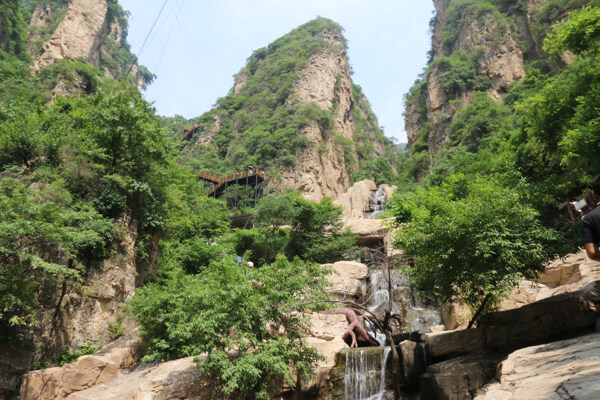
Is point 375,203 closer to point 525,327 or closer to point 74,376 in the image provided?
point 525,327

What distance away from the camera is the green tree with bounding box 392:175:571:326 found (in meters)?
8.52

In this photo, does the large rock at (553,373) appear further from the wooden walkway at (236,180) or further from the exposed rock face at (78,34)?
the exposed rock face at (78,34)

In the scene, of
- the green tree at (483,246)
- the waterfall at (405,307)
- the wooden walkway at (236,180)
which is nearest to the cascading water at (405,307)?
the waterfall at (405,307)

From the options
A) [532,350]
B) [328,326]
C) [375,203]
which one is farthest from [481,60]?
[532,350]

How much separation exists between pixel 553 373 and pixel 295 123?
3734cm

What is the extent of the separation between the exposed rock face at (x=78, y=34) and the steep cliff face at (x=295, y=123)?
16111mm

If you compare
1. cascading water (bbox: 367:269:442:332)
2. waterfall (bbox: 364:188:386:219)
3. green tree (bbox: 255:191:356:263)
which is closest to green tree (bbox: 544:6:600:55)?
cascading water (bbox: 367:269:442:332)

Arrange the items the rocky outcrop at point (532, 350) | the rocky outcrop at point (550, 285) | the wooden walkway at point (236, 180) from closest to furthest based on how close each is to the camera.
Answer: the rocky outcrop at point (532, 350) → the rocky outcrop at point (550, 285) → the wooden walkway at point (236, 180)

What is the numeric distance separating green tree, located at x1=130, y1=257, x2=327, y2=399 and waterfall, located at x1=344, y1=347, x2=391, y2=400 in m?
1.17

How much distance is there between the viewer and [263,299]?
8.39 metres

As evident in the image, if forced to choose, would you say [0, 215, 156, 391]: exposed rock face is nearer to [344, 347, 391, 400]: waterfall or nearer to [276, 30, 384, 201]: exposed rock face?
[344, 347, 391, 400]: waterfall

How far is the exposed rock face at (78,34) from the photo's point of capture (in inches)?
1454

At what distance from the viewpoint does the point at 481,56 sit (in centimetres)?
3941

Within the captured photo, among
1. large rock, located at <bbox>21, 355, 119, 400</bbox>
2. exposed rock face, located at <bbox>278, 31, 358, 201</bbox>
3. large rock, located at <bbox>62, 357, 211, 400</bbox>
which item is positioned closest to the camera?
large rock, located at <bbox>62, 357, 211, 400</bbox>
